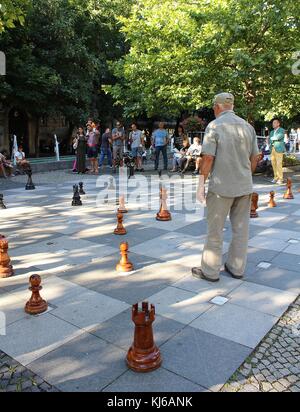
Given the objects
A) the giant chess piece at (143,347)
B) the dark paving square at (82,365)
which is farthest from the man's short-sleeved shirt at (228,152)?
the dark paving square at (82,365)

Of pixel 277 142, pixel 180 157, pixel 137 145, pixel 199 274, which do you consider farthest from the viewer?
pixel 137 145

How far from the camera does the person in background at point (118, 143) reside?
1468 centimetres

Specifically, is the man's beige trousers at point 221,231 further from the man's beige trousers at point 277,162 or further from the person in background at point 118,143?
the person in background at point 118,143

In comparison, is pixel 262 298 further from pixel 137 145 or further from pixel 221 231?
pixel 137 145

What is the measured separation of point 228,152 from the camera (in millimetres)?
4281

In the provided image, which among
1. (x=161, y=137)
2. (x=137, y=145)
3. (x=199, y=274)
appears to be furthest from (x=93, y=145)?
(x=199, y=274)

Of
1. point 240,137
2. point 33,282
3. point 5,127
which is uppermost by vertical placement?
point 5,127

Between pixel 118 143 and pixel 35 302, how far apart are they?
11664 mm

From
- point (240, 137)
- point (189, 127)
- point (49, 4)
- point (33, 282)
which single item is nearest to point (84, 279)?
point (33, 282)

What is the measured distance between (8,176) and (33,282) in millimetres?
10798

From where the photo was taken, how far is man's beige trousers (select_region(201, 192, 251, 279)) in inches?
172

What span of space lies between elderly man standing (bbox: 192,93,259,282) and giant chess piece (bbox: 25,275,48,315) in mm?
1893

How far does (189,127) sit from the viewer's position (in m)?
24.2
